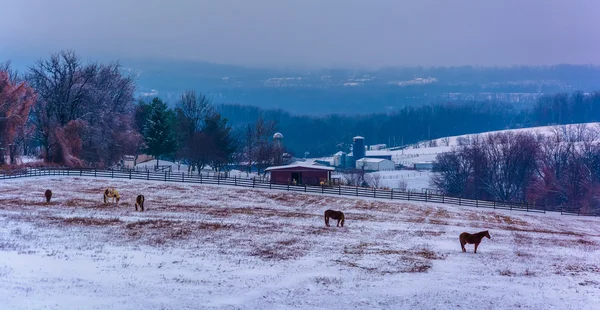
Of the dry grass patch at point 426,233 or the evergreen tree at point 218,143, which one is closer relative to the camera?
the dry grass patch at point 426,233

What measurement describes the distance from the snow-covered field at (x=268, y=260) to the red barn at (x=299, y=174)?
16515 millimetres

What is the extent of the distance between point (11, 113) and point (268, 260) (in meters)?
46.1

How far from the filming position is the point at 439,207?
164 feet

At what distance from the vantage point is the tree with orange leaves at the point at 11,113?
6028 cm

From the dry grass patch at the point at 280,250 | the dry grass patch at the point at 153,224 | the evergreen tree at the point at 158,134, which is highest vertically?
the evergreen tree at the point at 158,134

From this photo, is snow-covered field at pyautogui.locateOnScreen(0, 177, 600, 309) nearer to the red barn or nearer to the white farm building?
the red barn

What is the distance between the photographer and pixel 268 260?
83.7 ft

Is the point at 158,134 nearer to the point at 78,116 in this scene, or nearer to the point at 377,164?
the point at 78,116

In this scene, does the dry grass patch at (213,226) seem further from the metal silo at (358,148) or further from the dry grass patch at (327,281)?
the metal silo at (358,148)

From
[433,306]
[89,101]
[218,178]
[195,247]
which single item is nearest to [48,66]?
[89,101]

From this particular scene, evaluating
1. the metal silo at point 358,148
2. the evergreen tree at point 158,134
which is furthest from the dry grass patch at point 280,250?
the metal silo at point 358,148

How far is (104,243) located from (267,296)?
10.1 metres

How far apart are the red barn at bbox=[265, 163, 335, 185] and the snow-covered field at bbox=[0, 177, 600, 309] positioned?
16515 mm

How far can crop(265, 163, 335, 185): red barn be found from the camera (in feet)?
196
